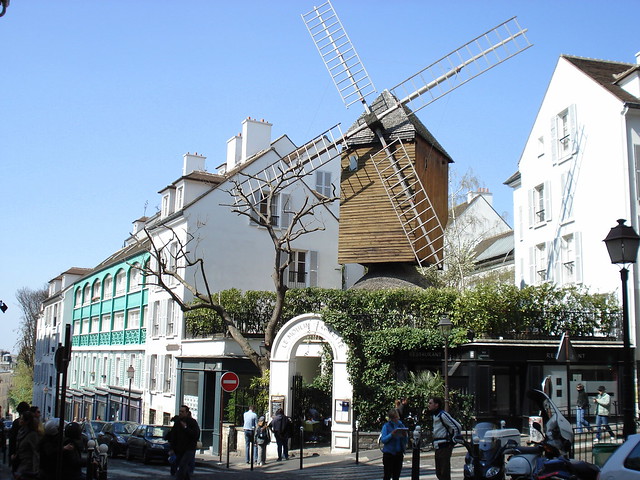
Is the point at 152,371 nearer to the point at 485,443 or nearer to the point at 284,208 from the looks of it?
the point at 284,208

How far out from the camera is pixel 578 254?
2683 centimetres

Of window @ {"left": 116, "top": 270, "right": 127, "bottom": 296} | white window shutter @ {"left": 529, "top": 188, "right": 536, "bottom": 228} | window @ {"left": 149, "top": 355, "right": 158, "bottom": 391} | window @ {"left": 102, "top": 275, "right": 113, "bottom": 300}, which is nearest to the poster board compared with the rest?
white window shutter @ {"left": 529, "top": 188, "right": 536, "bottom": 228}

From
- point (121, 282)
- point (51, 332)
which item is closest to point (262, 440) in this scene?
point (121, 282)

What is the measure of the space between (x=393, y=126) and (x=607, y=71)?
9037 millimetres

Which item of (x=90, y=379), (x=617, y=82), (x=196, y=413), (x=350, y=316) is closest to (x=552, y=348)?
(x=350, y=316)

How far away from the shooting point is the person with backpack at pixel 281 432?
2167 centimetres

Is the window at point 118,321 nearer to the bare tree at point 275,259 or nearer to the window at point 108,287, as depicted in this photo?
the window at point 108,287

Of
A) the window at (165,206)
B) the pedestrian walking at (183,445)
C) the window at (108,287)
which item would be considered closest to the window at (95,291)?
the window at (108,287)

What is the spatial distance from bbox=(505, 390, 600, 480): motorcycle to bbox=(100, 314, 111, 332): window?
39496 mm

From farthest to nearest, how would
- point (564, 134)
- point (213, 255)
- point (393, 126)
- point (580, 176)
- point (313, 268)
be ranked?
point (313, 268) → point (213, 255) → point (564, 134) → point (393, 126) → point (580, 176)

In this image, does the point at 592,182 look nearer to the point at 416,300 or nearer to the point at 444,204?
the point at 444,204

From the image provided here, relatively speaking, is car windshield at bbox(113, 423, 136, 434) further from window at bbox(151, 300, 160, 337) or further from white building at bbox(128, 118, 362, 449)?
window at bbox(151, 300, 160, 337)

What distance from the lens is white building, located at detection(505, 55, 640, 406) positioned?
985 inches

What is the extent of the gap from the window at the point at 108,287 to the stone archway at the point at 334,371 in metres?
26.1
